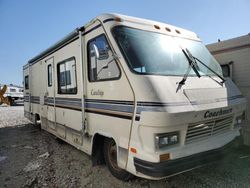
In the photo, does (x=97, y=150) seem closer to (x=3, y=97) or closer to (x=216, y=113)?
(x=216, y=113)

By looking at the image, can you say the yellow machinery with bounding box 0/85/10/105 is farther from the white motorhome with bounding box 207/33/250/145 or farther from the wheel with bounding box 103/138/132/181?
the white motorhome with bounding box 207/33/250/145

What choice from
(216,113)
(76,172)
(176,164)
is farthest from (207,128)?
(76,172)

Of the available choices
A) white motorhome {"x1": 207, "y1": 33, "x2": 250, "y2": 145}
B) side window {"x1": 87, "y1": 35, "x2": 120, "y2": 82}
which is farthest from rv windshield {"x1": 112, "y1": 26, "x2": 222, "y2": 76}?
white motorhome {"x1": 207, "y1": 33, "x2": 250, "y2": 145}

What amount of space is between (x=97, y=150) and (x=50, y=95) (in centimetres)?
293

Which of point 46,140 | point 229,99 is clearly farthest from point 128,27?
point 46,140

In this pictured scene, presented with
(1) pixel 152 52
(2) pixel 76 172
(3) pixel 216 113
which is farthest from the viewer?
(2) pixel 76 172

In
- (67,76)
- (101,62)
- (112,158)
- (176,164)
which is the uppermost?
(101,62)

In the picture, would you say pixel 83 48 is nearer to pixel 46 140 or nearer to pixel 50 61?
pixel 50 61

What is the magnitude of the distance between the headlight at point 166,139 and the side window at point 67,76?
2.57 meters

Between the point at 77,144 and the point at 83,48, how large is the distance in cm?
202

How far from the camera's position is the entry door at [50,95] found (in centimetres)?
613

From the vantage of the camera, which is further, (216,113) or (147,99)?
(216,113)

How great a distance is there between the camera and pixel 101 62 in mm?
3793

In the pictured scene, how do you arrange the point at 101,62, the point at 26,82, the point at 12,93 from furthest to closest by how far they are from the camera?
the point at 12,93
the point at 26,82
the point at 101,62
